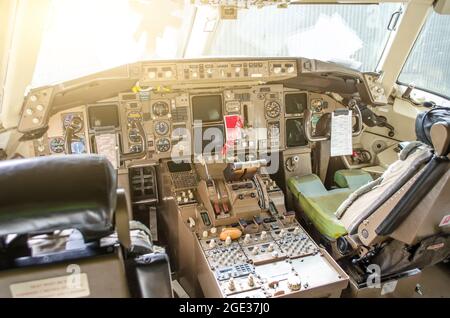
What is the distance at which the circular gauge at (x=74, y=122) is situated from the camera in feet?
9.59

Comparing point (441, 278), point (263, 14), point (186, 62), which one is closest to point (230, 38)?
point (263, 14)

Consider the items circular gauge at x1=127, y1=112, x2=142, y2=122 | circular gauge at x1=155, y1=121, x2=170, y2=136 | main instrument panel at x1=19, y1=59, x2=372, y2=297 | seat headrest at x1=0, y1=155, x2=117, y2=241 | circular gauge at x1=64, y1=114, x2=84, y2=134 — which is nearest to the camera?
seat headrest at x1=0, y1=155, x2=117, y2=241

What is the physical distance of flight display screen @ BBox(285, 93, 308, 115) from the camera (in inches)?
137

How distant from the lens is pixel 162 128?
10.4 ft

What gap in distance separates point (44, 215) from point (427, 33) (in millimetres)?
3591

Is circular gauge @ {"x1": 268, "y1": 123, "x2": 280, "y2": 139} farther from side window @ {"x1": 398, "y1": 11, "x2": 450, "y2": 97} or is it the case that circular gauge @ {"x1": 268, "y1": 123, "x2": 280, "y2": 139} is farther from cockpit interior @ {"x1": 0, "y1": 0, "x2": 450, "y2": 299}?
side window @ {"x1": 398, "y1": 11, "x2": 450, "y2": 97}

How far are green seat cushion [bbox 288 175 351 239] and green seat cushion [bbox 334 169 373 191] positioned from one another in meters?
0.13

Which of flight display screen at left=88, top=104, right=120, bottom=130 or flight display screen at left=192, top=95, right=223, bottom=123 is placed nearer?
flight display screen at left=88, top=104, right=120, bottom=130

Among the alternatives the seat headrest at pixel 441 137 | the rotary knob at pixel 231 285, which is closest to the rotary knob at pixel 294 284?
the rotary knob at pixel 231 285

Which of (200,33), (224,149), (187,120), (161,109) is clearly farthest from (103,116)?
(200,33)

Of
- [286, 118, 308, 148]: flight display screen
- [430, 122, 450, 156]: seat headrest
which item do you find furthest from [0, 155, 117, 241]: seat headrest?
[286, 118, 308, 148]: flight display screen

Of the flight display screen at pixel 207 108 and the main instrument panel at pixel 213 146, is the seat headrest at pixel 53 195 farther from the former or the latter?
the flight display screen at pixel 207 108

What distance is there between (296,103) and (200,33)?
112 cm

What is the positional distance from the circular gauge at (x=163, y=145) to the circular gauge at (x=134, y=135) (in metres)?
0.16
